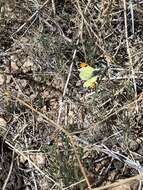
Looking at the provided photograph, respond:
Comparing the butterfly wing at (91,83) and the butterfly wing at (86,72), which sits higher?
the butterfly wing at (86,72)

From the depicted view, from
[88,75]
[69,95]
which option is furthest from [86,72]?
[69,95]

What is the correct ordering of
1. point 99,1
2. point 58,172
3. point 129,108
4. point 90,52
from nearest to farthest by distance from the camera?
point 58,172
point 129,108
point 90,52
point 99,1

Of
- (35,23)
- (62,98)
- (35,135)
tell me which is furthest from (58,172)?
(35,23)

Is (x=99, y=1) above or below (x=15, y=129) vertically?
above

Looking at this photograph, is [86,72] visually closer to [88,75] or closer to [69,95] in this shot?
[88,75]

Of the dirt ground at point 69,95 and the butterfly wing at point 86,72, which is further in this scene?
the butterfly wing at point 86,72

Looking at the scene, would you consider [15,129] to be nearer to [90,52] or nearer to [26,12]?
[90,52]
